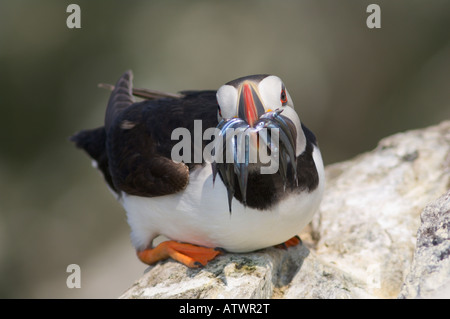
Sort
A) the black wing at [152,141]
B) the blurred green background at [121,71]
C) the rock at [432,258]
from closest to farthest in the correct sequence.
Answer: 1. the rock at [432,258]
2. the black wing at [152,141]
3. the blurred green background at [121,71]

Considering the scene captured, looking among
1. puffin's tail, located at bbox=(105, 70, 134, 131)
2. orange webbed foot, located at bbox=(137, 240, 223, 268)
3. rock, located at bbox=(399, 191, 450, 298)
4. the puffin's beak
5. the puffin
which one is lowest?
orange webbed foot, located at bbox=(137, 240, 223, 268)

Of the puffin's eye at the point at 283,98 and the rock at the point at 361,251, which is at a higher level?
the puffin's eye at the point at 283,98

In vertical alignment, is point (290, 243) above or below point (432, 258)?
below

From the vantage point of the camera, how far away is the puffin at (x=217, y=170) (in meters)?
3.54

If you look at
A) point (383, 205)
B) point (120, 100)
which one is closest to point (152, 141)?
point (120, 100)

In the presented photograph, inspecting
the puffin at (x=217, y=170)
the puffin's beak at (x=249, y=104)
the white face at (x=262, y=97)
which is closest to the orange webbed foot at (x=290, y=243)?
the puffin at (x=217, y=170)

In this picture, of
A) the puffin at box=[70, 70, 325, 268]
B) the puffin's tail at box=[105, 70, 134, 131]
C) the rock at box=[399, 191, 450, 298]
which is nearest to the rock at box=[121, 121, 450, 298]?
the rock at box=[399, 191, 450, 298]

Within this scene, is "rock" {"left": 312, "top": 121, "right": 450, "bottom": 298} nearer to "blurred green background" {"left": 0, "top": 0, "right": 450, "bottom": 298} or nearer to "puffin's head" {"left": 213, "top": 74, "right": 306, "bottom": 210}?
"puffin's head" {"left": 213, "top": 74, "right": 306, "bottom": 210}

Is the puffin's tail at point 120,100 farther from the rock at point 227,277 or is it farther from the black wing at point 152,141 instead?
the rock at point 227,277

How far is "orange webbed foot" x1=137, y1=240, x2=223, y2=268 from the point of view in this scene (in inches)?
171

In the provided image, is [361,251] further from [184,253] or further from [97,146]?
[97,146]

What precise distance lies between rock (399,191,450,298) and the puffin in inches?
34.4

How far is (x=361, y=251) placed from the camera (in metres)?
4.79

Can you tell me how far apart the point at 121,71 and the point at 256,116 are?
7085 mm
